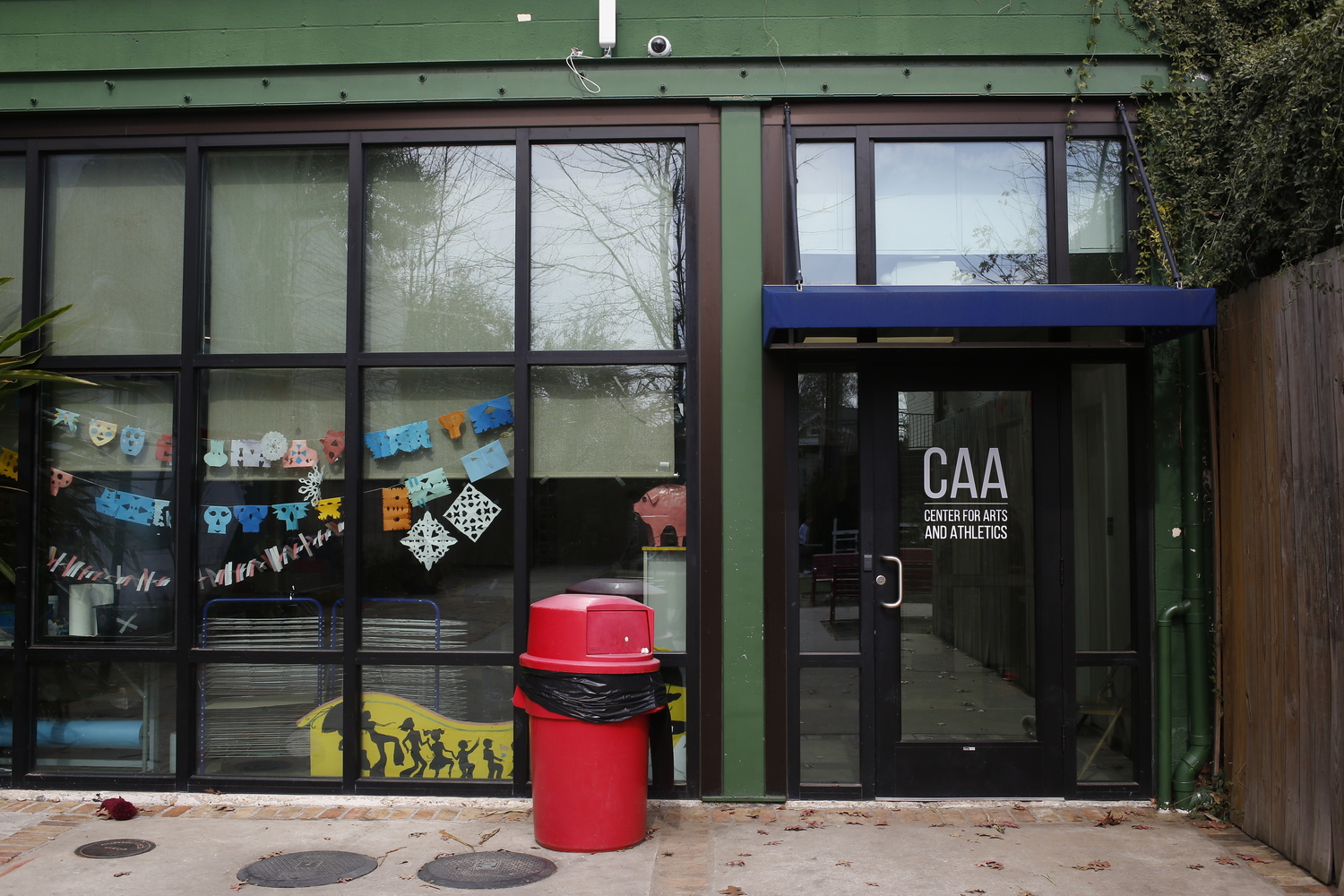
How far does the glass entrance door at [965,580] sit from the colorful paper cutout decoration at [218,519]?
12.5 ft

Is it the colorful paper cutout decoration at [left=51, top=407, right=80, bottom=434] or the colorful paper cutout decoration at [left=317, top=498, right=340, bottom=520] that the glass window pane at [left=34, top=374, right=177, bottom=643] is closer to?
the colorful paper cutout decoration at [left=51, top=407, right=80, bottom=434]

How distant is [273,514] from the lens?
5.70 metres

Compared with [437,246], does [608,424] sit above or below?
below

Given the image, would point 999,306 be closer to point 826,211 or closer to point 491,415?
point 826,211

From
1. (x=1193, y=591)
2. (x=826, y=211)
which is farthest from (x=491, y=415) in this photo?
(x=1193, y=591)

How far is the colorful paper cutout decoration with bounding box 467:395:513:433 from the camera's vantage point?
563 cm

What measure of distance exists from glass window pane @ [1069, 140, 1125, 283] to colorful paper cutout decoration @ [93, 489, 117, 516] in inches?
A: 234

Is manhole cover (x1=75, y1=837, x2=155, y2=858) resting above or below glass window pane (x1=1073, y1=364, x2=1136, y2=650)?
below

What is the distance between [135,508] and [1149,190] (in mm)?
6264

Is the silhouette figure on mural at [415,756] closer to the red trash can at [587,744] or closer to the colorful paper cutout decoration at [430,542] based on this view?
the colorful paper cutout decoration at [430,542]

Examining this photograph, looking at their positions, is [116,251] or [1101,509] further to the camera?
[116,251]

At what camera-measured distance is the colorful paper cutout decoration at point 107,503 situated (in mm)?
5777

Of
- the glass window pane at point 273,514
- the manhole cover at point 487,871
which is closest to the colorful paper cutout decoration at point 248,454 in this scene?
the glass window pane at point 273,514

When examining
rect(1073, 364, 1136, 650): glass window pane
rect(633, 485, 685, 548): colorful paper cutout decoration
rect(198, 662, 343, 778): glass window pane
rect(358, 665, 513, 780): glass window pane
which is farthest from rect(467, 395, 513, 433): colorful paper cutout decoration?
rect(1073, 364, 1136, 650): glass window pane
